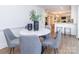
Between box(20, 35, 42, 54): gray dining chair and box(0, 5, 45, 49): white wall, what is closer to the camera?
box(20, 35, 42, 54): gray dining chair

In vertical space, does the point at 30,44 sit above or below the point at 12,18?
below

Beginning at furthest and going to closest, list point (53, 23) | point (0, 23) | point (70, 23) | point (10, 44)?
point (70, 23) < point (53, 23) < point (0, 23) < point (10, 44)

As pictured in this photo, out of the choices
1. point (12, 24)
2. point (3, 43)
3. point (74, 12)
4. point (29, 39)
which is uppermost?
point (74, 12)

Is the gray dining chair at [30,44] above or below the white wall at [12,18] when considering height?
below

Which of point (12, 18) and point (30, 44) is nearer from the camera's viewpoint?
point (30, 44)

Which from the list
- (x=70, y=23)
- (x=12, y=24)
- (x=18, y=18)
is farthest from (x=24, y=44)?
(x=70, y=23)

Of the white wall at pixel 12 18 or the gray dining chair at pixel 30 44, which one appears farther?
the white wall at pixel 12 18

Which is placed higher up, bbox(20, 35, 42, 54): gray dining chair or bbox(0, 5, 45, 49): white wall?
bbox(0, 5, 45, 49): white wall

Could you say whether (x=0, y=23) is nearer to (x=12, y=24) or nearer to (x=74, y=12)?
(x=12, y=24)

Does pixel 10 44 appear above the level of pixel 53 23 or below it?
below
